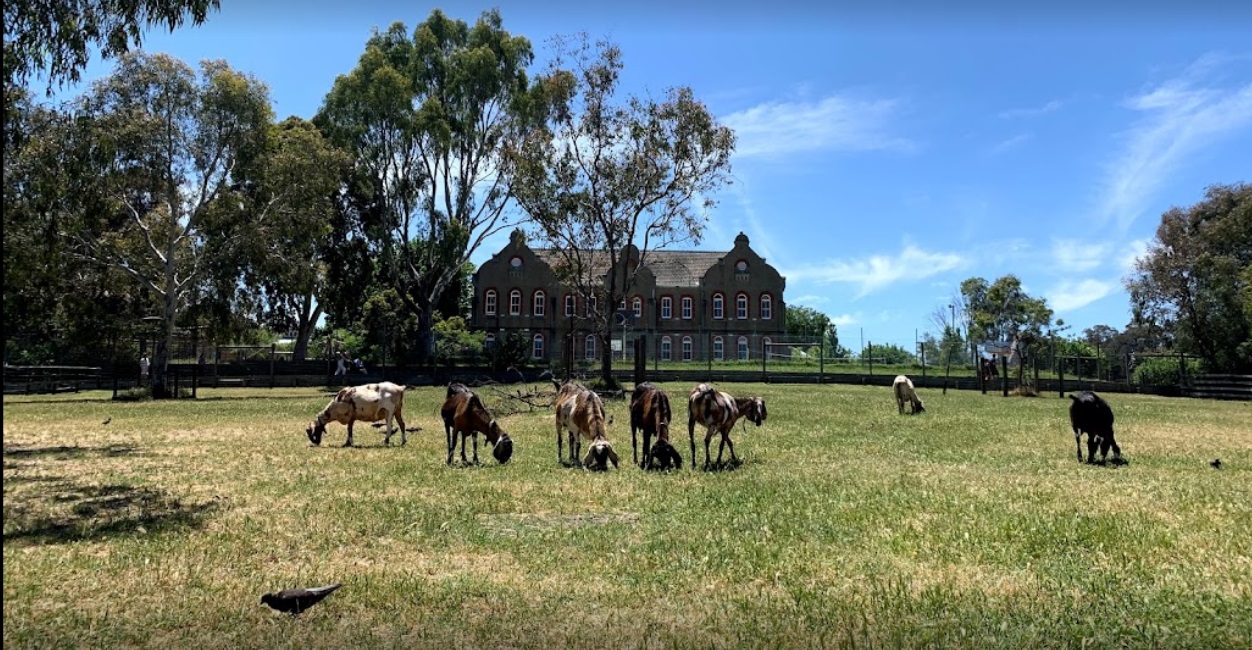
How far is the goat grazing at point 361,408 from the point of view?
17.3 m

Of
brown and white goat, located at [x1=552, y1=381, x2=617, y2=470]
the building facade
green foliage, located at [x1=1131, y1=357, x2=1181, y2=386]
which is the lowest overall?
brown and white goat, located at [x1=552, y1=381, x2=617, y2=470]

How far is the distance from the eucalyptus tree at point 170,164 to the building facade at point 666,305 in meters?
35.0

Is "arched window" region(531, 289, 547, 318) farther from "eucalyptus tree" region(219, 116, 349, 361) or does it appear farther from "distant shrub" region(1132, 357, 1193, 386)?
"distant shrub" region(1132, 357, 1193, 386)

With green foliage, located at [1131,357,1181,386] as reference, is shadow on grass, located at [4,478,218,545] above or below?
below

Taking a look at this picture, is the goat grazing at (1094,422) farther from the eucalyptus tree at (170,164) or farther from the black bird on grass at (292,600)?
the eucalyptus tree at (170,164)

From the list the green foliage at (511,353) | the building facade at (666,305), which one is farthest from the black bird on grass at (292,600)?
the building facade at (666,305)

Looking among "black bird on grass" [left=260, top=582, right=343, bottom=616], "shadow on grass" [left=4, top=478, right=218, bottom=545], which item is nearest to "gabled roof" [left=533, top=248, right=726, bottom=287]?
"shadow on grass" [left=4, top=478, right=218, bottom=545]

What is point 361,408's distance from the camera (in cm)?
1739

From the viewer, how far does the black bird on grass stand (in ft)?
20.2

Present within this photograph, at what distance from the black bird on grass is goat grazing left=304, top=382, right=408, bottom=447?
37.0 feet

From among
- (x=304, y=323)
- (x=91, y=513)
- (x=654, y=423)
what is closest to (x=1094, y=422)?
(x=654, y=423)

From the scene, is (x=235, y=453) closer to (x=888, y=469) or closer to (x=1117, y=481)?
(x=888, y=469)

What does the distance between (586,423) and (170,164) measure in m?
→ 28.5

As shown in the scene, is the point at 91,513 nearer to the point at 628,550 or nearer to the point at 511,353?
the point at 628,550
